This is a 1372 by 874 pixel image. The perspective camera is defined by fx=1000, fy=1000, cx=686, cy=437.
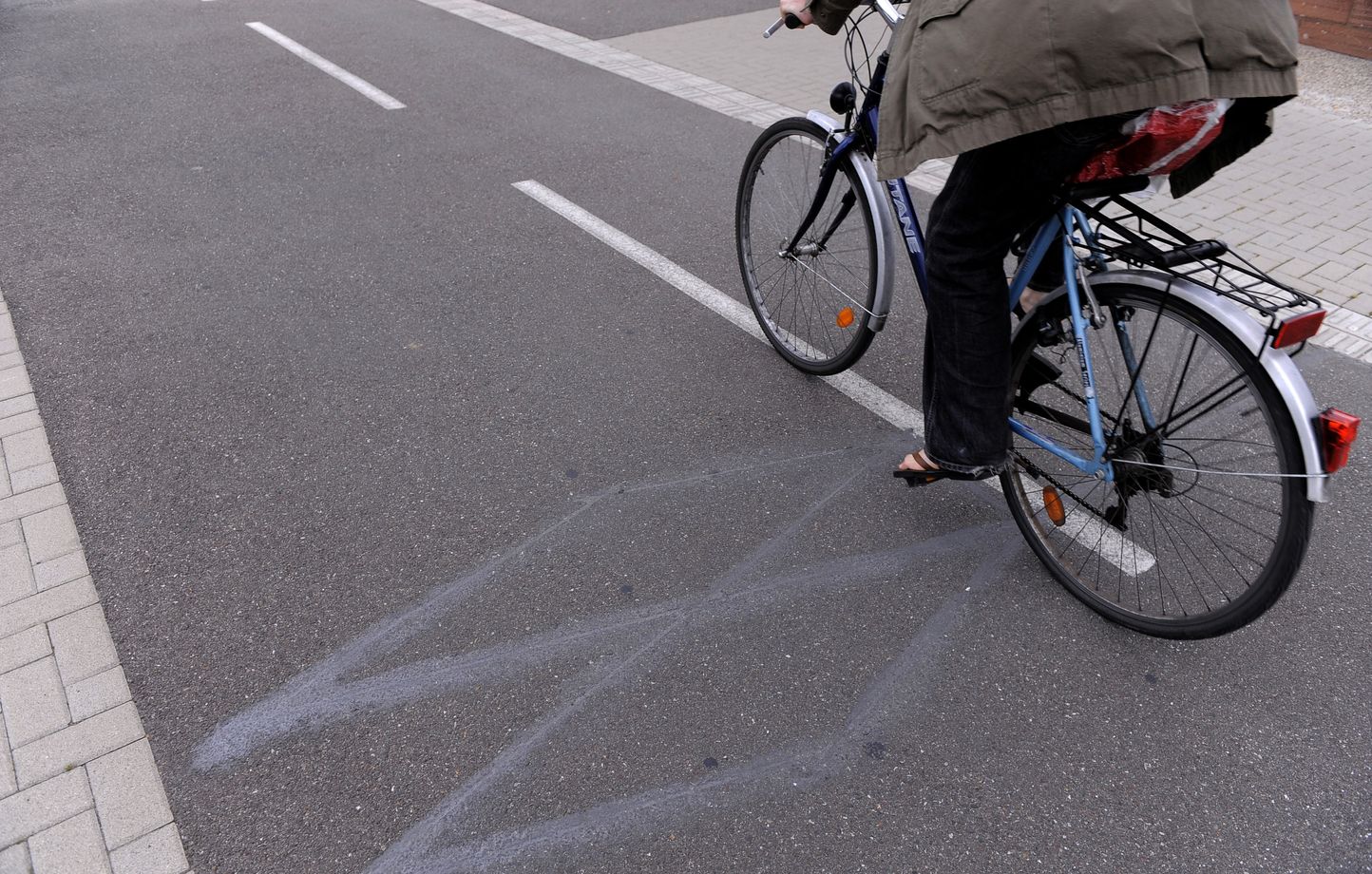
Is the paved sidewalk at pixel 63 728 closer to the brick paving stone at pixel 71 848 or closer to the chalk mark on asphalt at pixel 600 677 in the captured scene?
the brick paving stone at pixel 71 848

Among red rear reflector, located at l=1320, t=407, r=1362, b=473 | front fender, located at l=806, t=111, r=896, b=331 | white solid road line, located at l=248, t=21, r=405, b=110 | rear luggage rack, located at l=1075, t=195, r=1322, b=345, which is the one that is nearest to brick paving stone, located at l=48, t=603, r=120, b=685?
A: front fender, located at l=806, t=111, r=896, b=331

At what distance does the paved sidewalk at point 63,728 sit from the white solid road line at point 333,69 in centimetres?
512

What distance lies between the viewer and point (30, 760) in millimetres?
2467

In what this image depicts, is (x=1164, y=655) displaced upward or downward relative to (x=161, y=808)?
upward

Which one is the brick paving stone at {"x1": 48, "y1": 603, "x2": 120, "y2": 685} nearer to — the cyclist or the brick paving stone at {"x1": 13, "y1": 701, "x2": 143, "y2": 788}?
the brick paving stone at {"x1": 13, "y1": 701, "x2": 143, "y2": 788}

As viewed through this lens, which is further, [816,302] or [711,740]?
[816,302]

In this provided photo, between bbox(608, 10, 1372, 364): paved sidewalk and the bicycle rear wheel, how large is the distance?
78.0 inches

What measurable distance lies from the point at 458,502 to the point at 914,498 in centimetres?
152

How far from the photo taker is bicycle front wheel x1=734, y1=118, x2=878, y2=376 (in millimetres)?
3557

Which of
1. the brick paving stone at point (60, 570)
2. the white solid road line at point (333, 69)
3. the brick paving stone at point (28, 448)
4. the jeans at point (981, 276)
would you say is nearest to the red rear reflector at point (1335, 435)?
the jeans at point (981, 276)

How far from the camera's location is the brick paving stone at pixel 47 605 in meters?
2.88

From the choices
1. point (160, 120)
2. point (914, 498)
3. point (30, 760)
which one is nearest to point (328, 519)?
point (30, 760)

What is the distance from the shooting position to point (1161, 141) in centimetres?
224

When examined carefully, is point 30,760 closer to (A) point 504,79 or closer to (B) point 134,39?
(A) point 504,79
